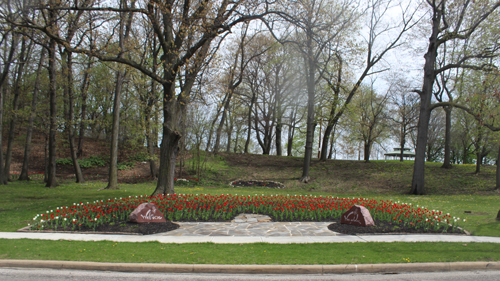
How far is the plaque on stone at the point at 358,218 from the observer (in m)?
8.90

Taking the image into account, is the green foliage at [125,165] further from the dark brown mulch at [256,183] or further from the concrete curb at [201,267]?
the concrete curb at [201,267]

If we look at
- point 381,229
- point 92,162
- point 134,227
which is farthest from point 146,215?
point 92,162

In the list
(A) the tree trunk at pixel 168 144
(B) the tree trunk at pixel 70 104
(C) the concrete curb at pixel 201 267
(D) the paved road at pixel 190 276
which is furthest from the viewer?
(B) the tree trunk at pixel 70 104

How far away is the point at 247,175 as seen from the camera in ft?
81.0

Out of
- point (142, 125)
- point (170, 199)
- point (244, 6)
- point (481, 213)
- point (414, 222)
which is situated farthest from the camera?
point (142, 125)

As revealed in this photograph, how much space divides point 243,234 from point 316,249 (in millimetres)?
2297

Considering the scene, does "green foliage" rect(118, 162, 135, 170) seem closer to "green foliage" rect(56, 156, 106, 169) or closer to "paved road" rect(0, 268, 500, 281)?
"green foliage" rect(56, 156, 106, 169)

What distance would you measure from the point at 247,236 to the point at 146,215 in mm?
3369

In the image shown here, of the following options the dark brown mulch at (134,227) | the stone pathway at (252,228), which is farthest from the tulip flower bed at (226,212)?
the stone pathway at (252,228)

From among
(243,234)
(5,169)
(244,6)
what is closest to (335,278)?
(243,234)

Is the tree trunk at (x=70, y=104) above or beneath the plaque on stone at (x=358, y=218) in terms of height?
above

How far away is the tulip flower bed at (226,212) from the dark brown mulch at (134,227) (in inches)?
8.9

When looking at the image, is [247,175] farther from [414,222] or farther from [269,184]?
[414,222]

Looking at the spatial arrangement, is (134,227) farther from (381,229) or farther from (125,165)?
(125,165)
